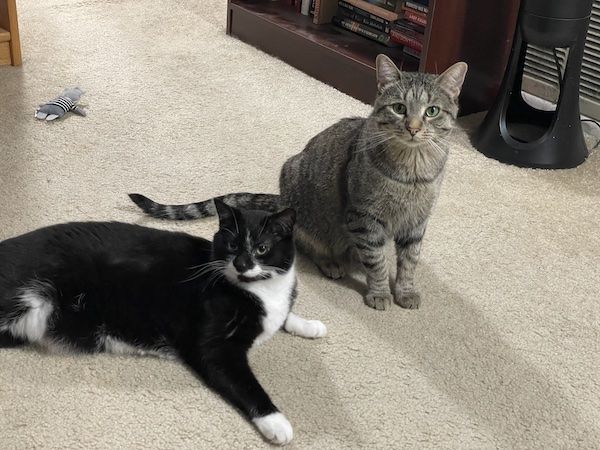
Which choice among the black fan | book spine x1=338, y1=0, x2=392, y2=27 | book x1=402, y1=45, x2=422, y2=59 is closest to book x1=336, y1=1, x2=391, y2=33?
book spine x1=338, y1=0, x2=392, y2=27

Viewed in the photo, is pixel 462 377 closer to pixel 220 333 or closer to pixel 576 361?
pixel 576 361

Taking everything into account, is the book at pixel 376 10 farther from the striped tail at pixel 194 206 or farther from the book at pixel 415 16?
the striped tail at pixel 194 206

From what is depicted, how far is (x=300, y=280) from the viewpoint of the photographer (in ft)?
6.47

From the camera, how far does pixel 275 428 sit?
57.6 inches

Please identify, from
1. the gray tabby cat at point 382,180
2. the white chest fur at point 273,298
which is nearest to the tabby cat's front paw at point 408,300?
the gray tabby cat at point 382,180

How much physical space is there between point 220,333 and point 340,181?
54 cm

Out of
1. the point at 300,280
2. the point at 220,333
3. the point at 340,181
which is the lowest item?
the point at 300,280

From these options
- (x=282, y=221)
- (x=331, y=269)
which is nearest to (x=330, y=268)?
(x=331, y=269)

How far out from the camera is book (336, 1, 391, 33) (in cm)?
313

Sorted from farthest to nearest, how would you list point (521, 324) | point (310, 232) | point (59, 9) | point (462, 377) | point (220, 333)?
point (59, 9) → point (310, 232) → point (521, 324) → point (462, 377) → point (220, 333)

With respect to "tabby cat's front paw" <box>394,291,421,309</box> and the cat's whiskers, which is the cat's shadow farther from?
the cat's whiskers

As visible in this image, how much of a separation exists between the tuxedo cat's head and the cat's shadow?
1.10 ft

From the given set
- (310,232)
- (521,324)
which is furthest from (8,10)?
(521,324)

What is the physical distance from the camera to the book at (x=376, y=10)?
3.08 metres
